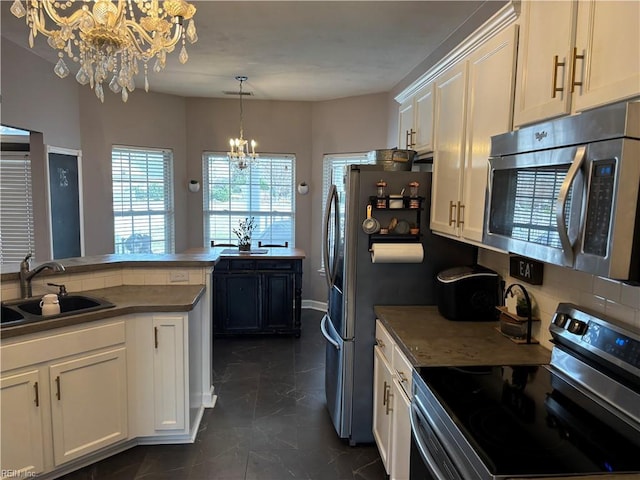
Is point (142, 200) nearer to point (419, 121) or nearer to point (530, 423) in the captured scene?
point (419, 121)

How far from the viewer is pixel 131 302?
252cm

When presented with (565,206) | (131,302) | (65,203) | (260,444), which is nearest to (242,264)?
(65,203)

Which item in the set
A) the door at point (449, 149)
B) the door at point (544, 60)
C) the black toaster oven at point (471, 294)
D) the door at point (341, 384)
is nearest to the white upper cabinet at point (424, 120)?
the door at point (449, 149)

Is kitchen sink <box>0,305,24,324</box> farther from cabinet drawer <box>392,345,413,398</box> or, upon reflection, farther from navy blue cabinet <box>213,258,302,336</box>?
navy blue cabinet <box>213,258,302,336</box>

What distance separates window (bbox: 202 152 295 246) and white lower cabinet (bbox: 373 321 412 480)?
11.5 feet

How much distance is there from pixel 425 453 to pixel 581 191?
1003 mm

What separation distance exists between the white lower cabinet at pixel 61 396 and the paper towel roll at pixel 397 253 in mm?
1509

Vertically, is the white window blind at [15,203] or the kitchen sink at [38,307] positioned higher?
the white window blind at [15,203]

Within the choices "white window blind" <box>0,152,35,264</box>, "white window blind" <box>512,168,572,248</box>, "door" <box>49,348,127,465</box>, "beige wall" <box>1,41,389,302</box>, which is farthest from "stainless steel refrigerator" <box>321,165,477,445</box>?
"white window blind" <box>0,152,35,264</box>

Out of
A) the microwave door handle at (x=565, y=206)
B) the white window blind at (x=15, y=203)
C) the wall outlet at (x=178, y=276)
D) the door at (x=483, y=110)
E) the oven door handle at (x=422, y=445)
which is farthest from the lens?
the white window blind at (x=15, y=203)

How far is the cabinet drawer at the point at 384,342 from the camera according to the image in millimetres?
2211

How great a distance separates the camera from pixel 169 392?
8.42ft

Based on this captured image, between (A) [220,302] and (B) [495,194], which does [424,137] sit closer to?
(B) [495,194]

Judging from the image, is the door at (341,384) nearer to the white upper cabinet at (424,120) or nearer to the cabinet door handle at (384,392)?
the cabinet door handle at (384,392)
